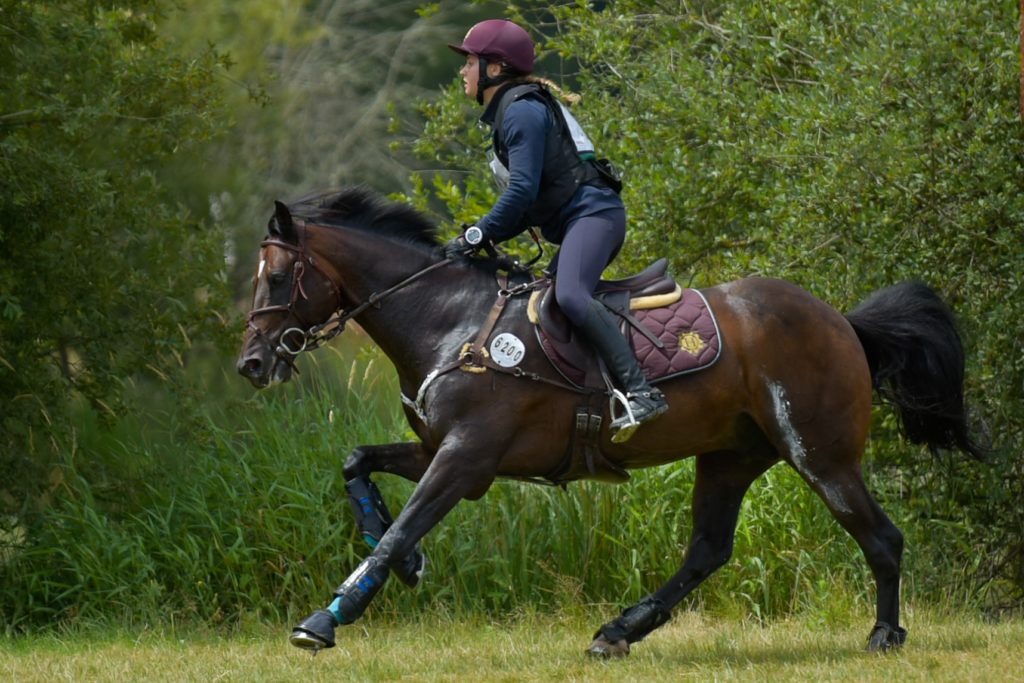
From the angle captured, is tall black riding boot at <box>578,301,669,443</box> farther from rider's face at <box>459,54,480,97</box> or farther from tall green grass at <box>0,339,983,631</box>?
tall green grass at <box>0,339,983,631</box>

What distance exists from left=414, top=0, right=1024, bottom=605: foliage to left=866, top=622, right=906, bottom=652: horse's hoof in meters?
1.80

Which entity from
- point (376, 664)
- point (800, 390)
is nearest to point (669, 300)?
point (800, 390)

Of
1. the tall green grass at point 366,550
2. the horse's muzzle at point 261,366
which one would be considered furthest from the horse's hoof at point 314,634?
the tall green grass at point 366,550

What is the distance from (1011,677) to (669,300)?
2152 mm

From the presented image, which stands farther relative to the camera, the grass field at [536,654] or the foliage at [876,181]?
the foliage at [876,181]

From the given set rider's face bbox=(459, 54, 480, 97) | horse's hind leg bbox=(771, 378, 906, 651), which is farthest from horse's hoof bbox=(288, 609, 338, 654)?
rider's face bbox=(459, 54, 480, 97)

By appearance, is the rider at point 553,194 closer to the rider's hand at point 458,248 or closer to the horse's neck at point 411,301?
the rider's hand at point 458,248

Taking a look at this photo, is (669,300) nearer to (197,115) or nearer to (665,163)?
(665,163)

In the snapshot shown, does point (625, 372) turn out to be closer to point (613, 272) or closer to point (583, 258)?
point (583, 258)

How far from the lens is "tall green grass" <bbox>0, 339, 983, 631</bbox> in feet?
28.7

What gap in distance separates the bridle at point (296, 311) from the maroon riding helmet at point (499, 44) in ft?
3.08

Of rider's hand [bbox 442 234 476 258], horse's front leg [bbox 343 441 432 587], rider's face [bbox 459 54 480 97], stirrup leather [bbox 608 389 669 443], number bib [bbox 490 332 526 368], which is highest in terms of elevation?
rider's face [bbox 459 54 480 97]

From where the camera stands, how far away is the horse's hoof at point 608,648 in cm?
A: 685

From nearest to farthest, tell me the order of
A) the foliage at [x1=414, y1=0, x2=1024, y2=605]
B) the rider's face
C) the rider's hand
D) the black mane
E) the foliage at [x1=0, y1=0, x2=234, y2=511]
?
the rider's hand
the rider's face
the black mane
the foliage at [x1=414, y1=0, x2=1024, y2=605]
the foliage at [x1=0, y1=0, x2=234, y2=511]
